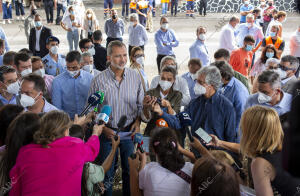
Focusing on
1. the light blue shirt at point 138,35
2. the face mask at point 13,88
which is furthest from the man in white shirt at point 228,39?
the face mask at point 13,88

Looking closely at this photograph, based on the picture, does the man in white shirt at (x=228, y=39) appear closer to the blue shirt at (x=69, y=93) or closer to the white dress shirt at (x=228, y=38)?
the white dress shirt at (x=228, y=38)

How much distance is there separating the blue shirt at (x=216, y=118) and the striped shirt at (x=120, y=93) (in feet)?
1.57

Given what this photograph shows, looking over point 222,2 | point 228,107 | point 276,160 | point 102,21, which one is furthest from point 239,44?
point 222,2

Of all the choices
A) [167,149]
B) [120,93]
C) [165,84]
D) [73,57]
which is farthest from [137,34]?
[167,149]

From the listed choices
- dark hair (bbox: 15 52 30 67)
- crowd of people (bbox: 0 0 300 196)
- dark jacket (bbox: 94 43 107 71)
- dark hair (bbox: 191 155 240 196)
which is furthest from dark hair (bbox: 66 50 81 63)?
dark hair (bbox: 191 155 240 196)

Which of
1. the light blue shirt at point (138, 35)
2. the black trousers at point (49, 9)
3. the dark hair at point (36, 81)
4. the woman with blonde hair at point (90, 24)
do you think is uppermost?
the black trousers at point (49, 9)

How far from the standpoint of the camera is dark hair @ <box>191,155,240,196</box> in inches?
83.0

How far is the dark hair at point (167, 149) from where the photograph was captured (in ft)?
8.52

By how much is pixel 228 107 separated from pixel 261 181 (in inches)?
52.4

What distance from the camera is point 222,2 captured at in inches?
983

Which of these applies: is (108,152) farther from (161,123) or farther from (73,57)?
(73,57)

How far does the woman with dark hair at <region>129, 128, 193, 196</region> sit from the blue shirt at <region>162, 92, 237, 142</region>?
3.31 ft

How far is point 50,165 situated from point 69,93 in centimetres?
230

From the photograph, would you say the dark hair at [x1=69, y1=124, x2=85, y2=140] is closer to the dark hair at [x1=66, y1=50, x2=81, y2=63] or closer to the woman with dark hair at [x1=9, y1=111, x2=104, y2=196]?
the woman with dark hair at [x1=9, y1=111, x2=104, y2=196]
